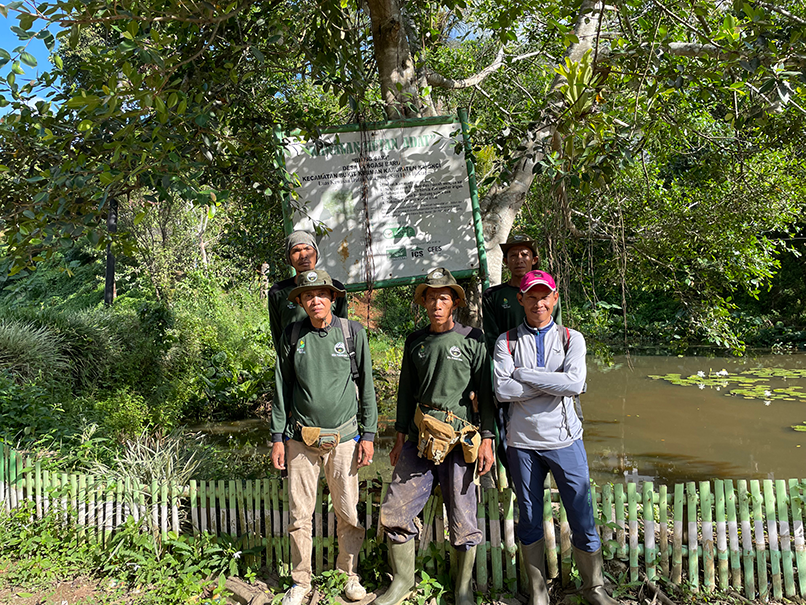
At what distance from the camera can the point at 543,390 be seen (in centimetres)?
318

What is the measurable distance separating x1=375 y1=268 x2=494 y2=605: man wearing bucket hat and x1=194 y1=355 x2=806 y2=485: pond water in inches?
145

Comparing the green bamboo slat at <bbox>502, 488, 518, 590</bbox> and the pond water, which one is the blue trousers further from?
the pond water

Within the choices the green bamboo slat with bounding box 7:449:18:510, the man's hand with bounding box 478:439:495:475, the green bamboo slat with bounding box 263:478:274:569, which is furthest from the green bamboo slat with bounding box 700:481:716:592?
the green bamboo slat with bounding box 7:449:18:510

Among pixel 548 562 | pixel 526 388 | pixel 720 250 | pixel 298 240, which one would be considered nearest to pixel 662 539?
pixel 548 562

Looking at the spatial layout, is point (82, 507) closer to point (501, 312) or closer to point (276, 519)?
point (276, 519)

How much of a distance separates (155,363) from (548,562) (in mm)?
9368

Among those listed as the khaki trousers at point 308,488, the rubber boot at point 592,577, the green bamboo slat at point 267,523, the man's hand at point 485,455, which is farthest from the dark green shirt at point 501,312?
the green bamboo slat at point 267,523

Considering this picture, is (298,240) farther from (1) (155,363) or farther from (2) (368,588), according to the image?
(1) (155,363)

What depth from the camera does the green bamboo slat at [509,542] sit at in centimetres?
360

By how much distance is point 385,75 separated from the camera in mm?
4574

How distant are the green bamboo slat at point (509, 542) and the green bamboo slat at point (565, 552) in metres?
0.28

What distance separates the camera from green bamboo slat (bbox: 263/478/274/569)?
396cm

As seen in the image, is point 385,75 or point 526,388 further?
point 385,75

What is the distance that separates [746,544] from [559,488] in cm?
132
